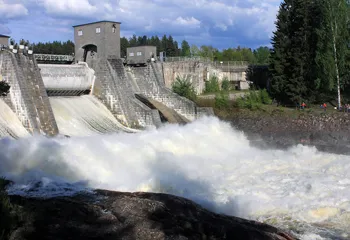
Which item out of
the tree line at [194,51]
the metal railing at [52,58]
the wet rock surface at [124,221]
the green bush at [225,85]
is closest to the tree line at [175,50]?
the tree line at [194,51]

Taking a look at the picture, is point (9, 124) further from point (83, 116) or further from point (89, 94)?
point (89, 94)

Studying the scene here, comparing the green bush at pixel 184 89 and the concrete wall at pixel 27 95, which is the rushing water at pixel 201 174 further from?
the green bush at pixel 184 89

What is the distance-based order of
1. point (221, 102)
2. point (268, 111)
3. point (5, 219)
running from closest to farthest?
1. point (5, 219)
2. point (268, 111)
3. point (221, 102)

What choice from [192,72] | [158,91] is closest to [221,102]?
[192,72]

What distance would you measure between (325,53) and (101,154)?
18.2 meters

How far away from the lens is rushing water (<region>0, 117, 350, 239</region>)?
12.7m

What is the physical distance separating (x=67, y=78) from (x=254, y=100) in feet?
44.2

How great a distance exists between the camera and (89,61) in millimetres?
27562

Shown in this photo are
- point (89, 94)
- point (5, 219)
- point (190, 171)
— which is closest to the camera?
point (5, 219)

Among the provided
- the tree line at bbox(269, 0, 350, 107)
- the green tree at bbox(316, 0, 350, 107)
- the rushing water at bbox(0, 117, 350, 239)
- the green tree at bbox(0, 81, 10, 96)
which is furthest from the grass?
the green tree at bbox(0, 81, 10, 96)

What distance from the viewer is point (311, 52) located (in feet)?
100

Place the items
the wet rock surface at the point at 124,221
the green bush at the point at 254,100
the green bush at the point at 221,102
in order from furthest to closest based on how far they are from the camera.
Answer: the green bush at the point at 221,102 < the green bush at the point at 254,100 < the wet rock surface at the point at 124,221

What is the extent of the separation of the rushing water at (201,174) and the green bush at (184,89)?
8945mm

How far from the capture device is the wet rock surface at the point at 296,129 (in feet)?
83.6
